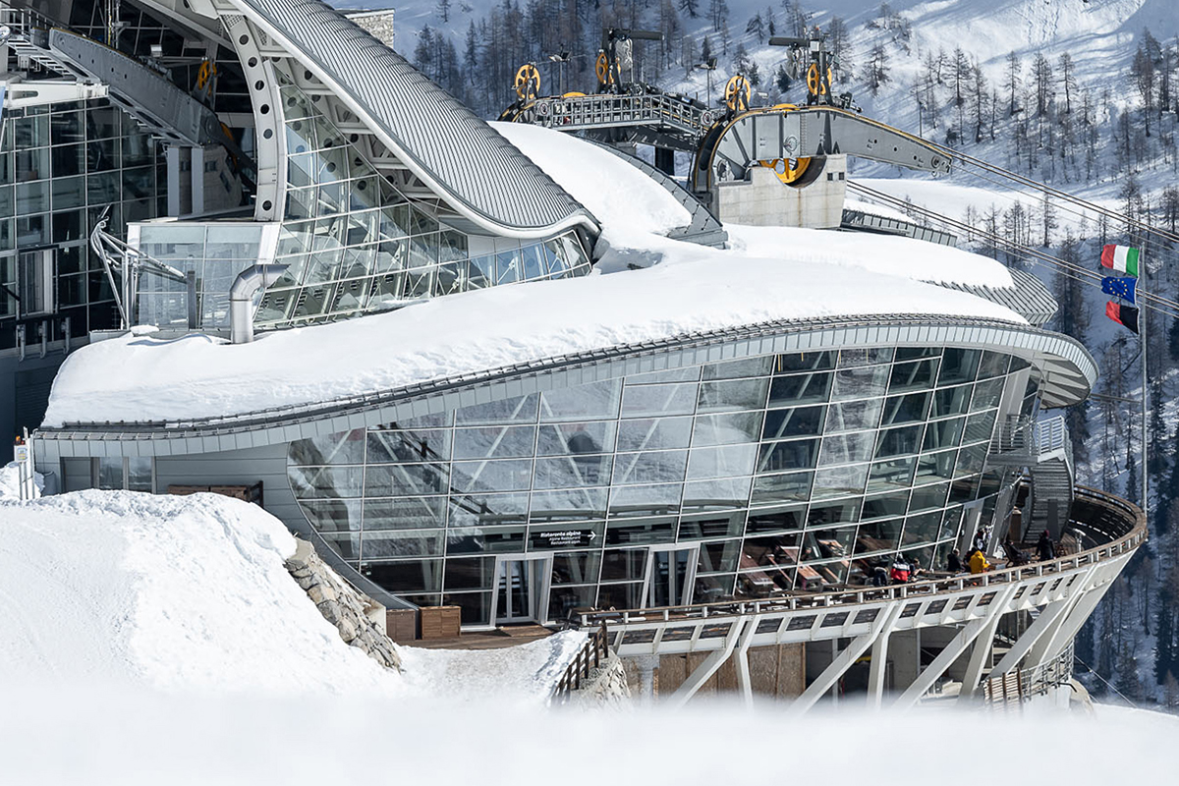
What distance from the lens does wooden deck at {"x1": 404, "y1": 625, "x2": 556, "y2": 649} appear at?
42.2m

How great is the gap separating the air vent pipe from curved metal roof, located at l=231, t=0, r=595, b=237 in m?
6.19

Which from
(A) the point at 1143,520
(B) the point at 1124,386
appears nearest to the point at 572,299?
(A) the point at 1143,520

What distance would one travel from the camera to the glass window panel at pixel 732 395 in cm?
4562

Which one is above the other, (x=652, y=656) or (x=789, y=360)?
(x=789, y=360)

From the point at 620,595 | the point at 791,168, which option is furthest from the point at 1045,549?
the point at 791,168

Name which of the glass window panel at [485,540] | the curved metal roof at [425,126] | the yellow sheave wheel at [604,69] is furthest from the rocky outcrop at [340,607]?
the yellow sheave wheel at [604,69]

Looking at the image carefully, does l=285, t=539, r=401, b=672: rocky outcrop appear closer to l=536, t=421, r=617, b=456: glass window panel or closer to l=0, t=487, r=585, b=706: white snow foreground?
l=0, t=487, r=585, b=706: white snow foreground

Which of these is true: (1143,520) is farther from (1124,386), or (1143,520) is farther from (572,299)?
(1124,386)

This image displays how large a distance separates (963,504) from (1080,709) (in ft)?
34.7

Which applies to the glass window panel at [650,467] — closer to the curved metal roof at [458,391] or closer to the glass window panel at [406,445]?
the curved metal roof at [458,391]

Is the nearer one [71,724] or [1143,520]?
[71,724]

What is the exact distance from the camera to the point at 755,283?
1908 inches

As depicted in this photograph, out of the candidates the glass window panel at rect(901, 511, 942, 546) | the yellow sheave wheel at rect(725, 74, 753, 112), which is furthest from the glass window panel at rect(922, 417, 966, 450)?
the yellow sheave wheel at rect(725, 74, 753, 112)

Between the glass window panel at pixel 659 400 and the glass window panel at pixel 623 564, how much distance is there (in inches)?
157
